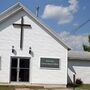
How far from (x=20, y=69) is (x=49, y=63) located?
255cm

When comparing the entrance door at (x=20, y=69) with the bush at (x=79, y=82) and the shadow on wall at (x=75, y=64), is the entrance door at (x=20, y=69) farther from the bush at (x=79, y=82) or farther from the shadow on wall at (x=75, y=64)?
the bush at (x=79, y=82)

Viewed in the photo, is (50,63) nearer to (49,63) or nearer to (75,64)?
(49,63)

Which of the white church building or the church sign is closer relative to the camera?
the white church building

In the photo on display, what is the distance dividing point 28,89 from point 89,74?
13.1 metres

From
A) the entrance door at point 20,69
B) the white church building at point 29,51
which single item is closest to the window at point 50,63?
the white church building at point 29,51

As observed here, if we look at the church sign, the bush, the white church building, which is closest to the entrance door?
the white church building

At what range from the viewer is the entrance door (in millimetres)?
30453

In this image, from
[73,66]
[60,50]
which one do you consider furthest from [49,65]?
[73,66]

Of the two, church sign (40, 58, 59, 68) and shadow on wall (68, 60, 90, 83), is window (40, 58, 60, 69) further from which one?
shadow on wall (68, 60, 90, 83)

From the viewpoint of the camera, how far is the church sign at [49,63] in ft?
102

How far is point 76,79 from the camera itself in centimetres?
3728

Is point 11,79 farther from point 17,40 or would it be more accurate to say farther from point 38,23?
point 38,23

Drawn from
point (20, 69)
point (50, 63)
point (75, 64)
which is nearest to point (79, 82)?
point (75, 64)

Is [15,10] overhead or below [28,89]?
overhead
